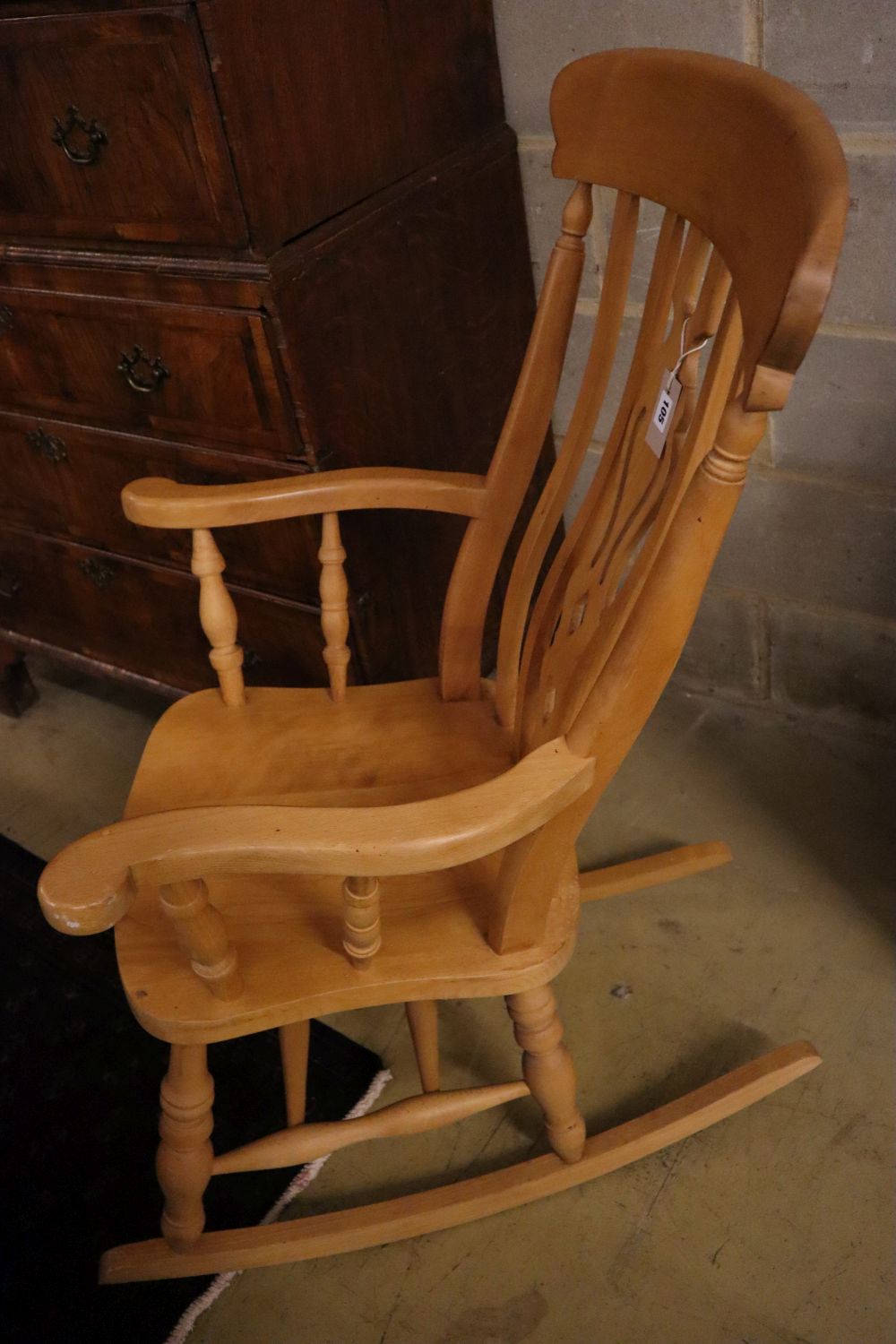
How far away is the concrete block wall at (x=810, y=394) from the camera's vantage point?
140 cm

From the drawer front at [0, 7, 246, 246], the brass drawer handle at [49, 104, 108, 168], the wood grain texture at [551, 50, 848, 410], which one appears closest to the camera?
the wood grain texture at [551, 50, 848, 410]

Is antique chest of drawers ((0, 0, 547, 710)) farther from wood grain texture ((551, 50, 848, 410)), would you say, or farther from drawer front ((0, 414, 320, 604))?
wood grain texture ((551, 50, 848, 410))

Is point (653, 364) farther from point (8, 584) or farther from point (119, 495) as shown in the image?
point (8, 584)

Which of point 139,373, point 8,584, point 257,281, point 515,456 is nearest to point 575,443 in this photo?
point 515,456

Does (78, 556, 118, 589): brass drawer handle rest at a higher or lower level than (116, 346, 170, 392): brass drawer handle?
lower

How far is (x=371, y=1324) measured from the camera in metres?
1.29

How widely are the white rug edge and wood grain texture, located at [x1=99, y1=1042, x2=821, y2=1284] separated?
0.13 feet

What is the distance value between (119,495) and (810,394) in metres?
1.03

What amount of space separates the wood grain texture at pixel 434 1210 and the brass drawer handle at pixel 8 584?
1181 mm

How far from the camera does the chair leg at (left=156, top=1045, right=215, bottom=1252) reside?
3.88 ft

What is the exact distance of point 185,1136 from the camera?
3.97 ft

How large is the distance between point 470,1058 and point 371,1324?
1.17 ft

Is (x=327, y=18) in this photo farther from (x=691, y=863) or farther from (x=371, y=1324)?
(x=371, y=1324)

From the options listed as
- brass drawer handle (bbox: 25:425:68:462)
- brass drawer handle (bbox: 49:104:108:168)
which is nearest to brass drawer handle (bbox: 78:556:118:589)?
brass drawer handle (bbox: 25:425:68:462)
